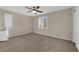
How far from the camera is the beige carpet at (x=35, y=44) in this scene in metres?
1.42

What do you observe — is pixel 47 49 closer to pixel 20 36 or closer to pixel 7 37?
pixel 20 36

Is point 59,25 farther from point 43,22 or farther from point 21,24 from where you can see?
point 21,24

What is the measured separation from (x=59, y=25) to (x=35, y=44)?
503 mm

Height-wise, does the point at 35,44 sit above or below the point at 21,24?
below

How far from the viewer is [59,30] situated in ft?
4.87

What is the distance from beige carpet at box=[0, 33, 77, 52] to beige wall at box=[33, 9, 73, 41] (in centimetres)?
8

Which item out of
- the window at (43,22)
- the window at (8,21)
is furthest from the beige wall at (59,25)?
the window at (8,21)

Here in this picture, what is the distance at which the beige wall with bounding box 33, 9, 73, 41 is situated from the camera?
142 centimetres

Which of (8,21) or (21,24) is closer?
(8,21)

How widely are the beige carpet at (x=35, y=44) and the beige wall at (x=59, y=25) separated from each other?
84 millimetres

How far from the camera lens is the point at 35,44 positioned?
1.47m

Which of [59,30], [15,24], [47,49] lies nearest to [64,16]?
[59,30]

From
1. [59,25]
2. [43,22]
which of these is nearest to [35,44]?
[43,22]
